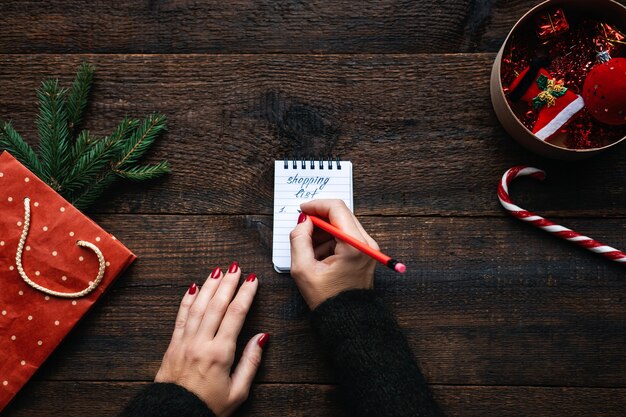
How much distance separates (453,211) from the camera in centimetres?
86

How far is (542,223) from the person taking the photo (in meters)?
0.83

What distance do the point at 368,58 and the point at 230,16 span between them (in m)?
0.27

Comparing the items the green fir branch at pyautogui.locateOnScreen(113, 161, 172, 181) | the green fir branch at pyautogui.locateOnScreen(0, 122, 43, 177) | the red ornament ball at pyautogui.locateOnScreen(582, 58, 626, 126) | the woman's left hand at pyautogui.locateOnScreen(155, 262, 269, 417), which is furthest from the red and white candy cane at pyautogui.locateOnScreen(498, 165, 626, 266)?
the green fir branch at pyautogui.locateOnScreen(0, 122, 43, 177)

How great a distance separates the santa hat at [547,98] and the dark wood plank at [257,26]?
13 centimetres

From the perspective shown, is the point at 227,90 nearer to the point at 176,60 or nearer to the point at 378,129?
the point at 176,60

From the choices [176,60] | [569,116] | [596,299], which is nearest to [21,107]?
[176,60]

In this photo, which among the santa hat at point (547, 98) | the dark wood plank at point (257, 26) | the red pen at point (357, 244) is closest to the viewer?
the red pen at point (357, 244)

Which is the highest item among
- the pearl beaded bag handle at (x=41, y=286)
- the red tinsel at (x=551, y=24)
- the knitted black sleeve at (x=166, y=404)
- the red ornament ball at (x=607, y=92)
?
the red tinsel at (x=551, y=24)

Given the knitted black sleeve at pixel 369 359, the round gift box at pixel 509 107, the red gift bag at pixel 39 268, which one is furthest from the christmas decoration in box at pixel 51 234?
the round gift box at pixel 509 107

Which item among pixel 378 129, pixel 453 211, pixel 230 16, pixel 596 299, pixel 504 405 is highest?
pixel 230 16

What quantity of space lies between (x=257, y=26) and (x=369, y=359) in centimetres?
62

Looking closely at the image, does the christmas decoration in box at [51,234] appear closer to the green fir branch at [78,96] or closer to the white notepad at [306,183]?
the green fir branch at [78,96]

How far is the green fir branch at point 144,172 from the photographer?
2.73ft

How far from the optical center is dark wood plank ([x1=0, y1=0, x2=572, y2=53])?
34.7 inches
